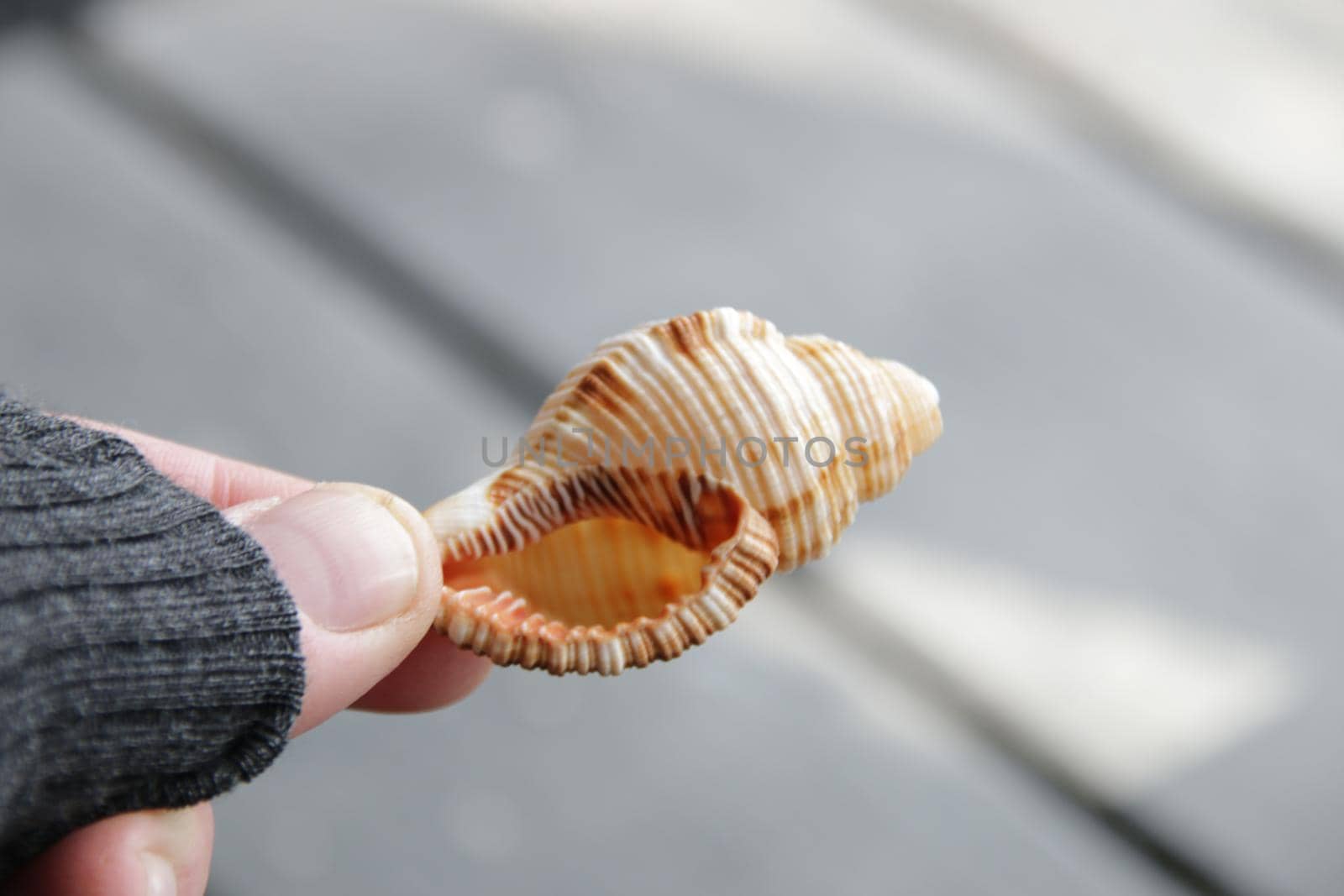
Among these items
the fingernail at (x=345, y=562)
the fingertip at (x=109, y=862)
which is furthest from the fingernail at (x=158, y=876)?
the fingernail at (x=345, y=562)

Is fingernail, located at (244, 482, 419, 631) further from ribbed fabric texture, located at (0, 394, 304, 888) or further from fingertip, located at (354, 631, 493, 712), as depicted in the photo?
fingertip, located at (354, 631, 493, 712)

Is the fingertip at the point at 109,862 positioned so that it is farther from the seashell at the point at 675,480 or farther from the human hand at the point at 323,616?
the seashell at the point at 675,480

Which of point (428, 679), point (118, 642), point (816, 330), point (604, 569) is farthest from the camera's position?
point (816, 330)

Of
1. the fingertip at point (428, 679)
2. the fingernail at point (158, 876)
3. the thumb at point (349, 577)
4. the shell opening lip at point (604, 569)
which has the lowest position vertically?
the fingernail at point (158, 876)

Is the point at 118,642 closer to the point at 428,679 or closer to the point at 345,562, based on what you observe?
the point at 345,562

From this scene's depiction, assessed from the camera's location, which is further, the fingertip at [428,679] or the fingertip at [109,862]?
the fingertip at [428,679]

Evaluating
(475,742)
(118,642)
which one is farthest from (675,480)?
(475,742)
